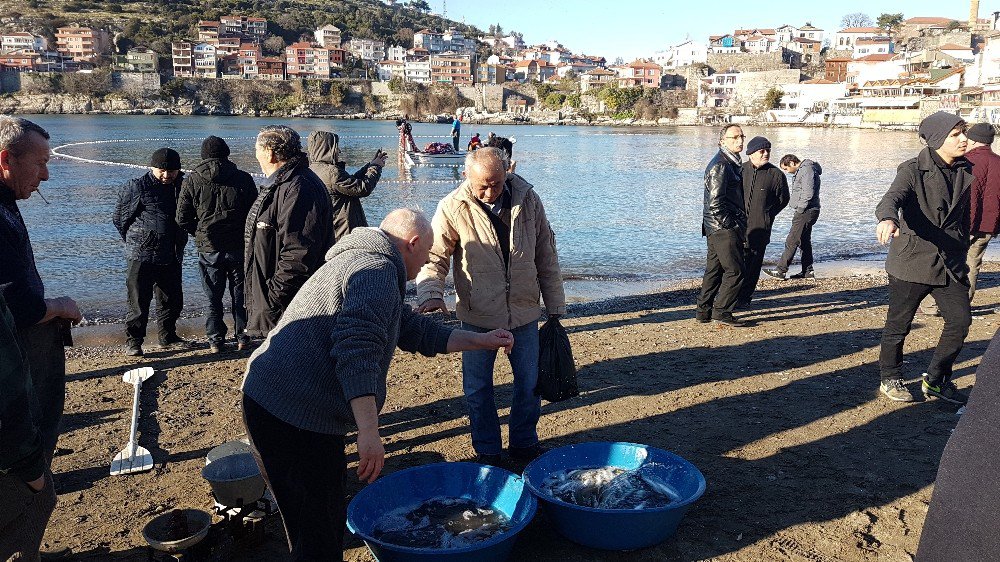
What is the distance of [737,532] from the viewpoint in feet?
11.9

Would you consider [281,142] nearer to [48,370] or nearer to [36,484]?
[48,370]

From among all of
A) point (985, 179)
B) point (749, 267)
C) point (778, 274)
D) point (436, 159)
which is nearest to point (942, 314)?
point (985, 179)

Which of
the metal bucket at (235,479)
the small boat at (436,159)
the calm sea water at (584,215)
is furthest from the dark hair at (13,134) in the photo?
the small boat at (436,159)

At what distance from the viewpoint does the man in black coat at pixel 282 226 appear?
453 centimetres

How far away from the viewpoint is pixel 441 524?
344 cm

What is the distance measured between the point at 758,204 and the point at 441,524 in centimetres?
629

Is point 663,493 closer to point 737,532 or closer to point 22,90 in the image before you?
point 737,532

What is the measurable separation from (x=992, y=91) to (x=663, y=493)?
82.4 meters

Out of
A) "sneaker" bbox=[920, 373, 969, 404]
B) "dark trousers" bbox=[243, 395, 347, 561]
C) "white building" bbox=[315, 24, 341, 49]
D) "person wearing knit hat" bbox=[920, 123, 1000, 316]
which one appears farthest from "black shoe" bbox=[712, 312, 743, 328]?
"white building" bbox=[315, 24, 341, 49]

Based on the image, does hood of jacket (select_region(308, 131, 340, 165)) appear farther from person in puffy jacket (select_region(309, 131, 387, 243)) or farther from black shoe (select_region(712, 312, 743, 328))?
black shoe (select_region(712, 312, 743, 328))

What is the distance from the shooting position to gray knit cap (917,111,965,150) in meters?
4.87

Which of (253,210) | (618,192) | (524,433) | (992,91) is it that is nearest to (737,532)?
(524,433)

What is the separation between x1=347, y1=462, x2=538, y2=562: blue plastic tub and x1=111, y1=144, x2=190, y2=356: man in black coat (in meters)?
4.00

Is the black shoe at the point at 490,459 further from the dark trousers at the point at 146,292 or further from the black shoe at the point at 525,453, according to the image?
the dark trousers at the point at 146,292
